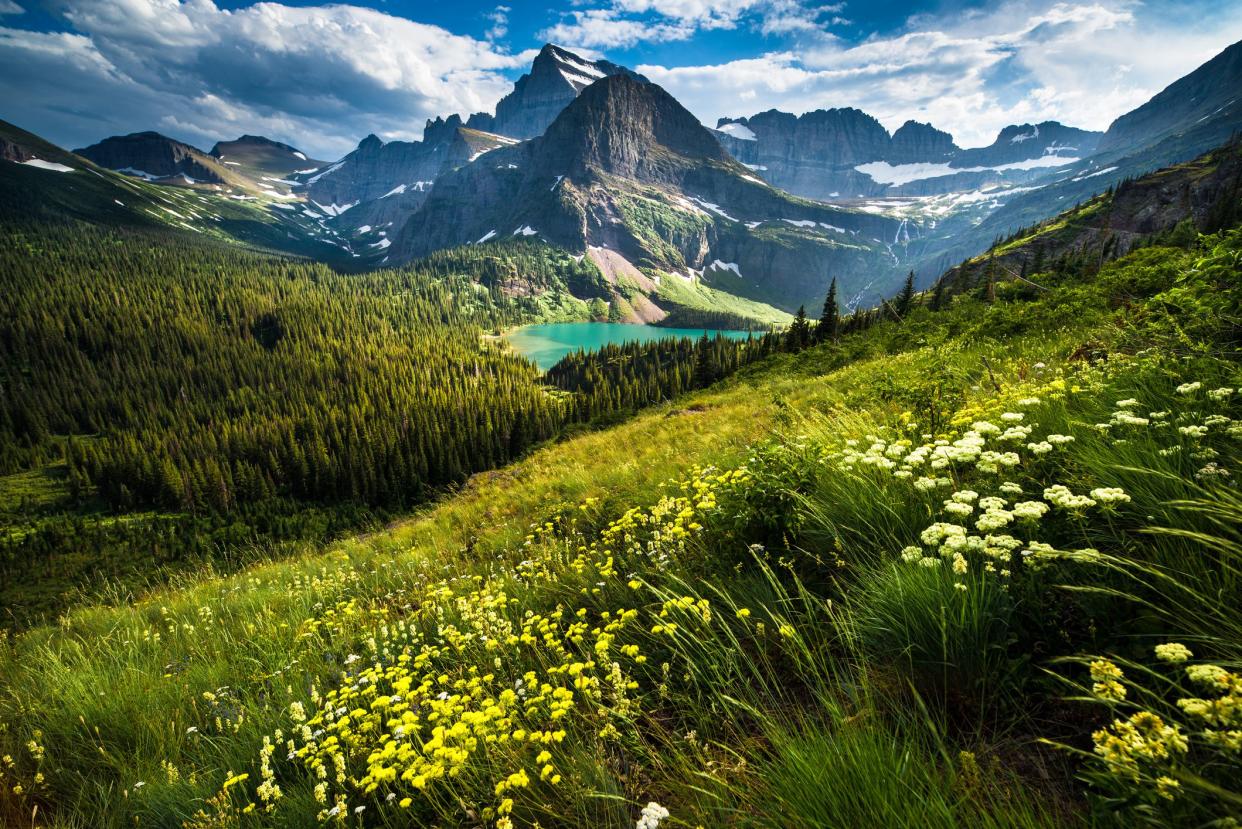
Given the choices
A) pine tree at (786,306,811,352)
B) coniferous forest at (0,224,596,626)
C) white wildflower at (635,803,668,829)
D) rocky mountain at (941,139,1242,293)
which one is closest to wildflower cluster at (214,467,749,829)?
white wildflower at (635,803,668,829)

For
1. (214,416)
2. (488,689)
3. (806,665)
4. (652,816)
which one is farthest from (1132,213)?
(214,416)

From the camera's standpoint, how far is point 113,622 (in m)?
7.80

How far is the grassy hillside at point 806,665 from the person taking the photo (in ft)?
6.36

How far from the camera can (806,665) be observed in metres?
3.02

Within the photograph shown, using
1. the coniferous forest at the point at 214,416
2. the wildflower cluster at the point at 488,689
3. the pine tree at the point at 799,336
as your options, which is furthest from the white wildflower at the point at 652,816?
the pine tree at the point at 799,336

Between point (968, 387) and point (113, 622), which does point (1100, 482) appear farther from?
point (113, 622)

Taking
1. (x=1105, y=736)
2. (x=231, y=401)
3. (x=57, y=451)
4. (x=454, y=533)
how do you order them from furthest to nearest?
(x=231, y=401) → (x=57, y=451) → (x=454, y=533) → (x=1105, y=736)

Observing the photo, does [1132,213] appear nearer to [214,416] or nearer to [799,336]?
[799,336]

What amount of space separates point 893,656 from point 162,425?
568 feet

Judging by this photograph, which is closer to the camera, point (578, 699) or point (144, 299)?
point (578, 699)

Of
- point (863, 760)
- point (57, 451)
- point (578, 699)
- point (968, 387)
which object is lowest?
point (57, 451)

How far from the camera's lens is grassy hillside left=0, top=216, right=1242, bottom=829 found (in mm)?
1938

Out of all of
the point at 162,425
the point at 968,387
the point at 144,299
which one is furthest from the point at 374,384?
the point at 968,387

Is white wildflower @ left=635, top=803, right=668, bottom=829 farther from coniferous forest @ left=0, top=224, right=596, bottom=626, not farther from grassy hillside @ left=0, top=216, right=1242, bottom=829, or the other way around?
coniferous forest @ left=0, top=224, right=596, bottom=626
